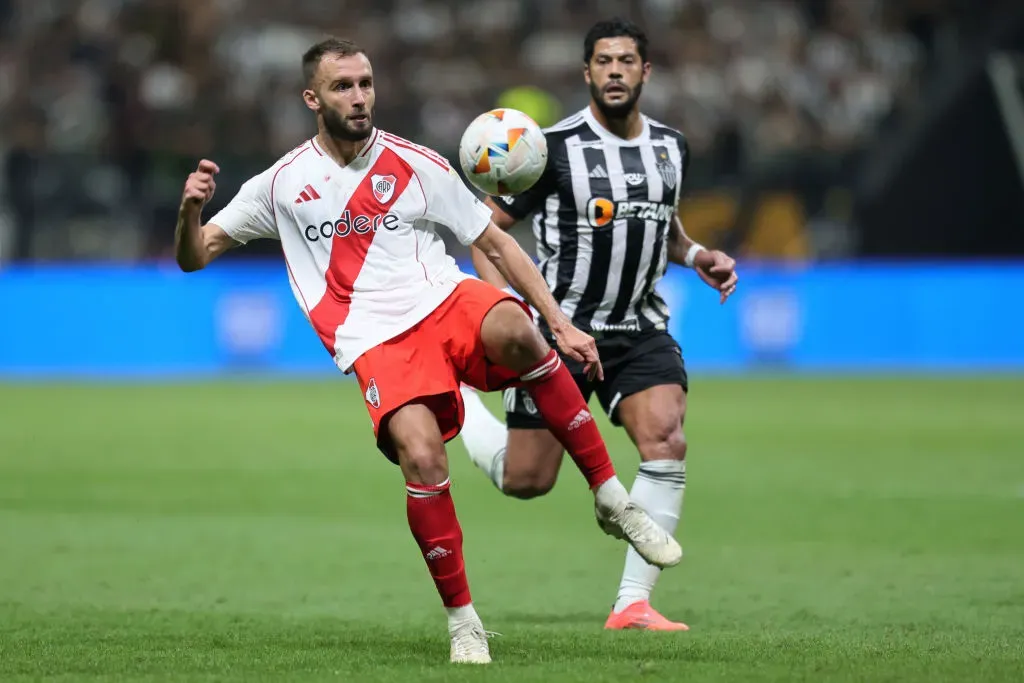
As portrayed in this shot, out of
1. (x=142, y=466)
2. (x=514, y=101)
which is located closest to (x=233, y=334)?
(x=514, y=101)

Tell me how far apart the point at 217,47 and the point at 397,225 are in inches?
729

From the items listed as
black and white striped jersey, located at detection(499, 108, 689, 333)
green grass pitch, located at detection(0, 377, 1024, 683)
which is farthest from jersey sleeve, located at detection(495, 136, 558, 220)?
green grass pitch, located at detection(0, 377, 1024, 683)

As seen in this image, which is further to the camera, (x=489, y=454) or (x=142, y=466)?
(x=142, y=466)

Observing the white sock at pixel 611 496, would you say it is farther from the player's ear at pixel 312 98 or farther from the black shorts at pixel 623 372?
the player's ear at pixel 312 98

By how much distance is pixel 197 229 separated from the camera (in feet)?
19.0

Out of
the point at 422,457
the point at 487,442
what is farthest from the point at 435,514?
the point at 487,442

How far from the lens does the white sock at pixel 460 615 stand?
5.57m

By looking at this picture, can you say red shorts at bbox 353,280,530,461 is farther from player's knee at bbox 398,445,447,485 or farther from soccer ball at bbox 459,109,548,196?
soccer ball at bbox 459,109,548,196

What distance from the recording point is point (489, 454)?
761cm

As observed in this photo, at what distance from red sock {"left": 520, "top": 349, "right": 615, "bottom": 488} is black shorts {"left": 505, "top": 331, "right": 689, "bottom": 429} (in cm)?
113

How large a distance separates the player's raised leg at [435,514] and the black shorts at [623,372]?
1.56m

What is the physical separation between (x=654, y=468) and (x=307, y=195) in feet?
6.77

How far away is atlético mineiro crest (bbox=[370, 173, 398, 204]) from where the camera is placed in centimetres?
588

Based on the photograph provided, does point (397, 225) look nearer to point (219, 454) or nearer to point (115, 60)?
point (219, 454)
